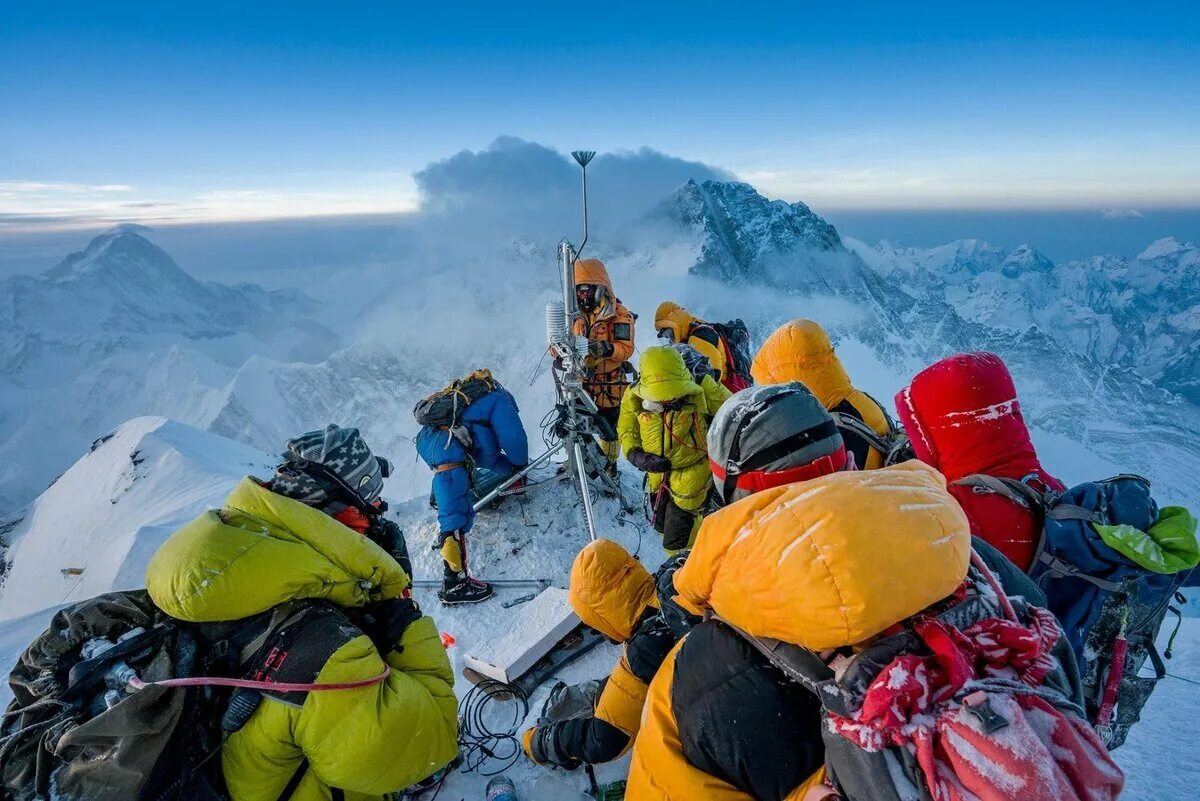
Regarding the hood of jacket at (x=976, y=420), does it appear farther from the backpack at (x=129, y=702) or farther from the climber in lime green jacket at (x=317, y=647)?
the backpack at (x=129, y=702)

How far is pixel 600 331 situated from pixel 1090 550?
548 cm

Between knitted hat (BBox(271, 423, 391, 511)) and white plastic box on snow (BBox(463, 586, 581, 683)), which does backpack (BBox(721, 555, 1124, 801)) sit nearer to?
knitted hat (BBox(271, 423, 391, 511))

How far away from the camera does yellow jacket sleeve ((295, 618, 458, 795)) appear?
2027mm

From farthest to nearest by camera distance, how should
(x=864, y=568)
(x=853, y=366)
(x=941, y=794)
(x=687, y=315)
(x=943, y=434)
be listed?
(x=853, y=366)
(x=687, y=315)
(x=943, y=434)
(x=864, y=568)
(x=941, y=794)

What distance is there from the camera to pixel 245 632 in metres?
2.09

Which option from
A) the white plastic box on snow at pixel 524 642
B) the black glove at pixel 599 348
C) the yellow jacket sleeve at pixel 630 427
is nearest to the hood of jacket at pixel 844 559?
the white plastic box on snow at pixel 524 642

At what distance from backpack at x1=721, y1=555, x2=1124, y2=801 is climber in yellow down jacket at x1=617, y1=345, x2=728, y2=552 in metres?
3.59

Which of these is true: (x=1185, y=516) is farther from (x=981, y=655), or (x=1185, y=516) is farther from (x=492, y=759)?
(x=492, y=759)

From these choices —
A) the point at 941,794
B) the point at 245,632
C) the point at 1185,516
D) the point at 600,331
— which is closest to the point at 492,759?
the point at 245,632

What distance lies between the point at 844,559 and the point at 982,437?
1.71 metres

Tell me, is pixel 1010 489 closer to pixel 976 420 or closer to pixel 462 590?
pixel 976 420

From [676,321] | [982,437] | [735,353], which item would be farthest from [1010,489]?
[735,353]

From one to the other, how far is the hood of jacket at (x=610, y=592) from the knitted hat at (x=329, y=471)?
112 cm

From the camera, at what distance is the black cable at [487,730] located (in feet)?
10.2
